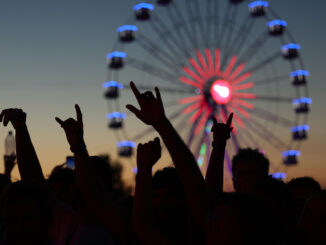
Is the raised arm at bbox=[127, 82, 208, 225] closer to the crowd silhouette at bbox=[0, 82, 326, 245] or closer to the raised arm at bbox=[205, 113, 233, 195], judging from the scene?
the crowd silhouette at bbox=[0, 82, 326, 245]

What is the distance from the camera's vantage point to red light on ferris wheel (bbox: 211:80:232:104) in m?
24.1

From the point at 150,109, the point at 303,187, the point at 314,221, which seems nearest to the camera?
the point at 314,221

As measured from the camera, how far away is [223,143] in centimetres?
408

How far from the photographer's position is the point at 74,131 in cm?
390

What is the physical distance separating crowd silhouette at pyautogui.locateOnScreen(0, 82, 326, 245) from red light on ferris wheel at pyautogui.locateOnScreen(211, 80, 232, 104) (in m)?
19.6

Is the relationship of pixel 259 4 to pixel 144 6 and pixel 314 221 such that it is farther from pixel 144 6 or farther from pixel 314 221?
pixel 314 221

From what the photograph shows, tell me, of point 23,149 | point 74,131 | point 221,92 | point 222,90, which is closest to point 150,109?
point 74,131

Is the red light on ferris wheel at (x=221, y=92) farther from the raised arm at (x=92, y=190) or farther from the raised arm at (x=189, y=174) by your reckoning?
the raised arm at (x=189, y=174)

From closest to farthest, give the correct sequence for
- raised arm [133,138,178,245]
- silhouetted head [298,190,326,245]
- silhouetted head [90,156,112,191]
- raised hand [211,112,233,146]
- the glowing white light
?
silhouetted head [298,190,326,245] < raised arm [133,138,178,245] < silhouetted head [90,156,112,191] < raised hand [211,112,233,146] < the glowing white light

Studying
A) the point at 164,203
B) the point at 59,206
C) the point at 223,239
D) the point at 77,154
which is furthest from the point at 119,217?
the point at 223,239

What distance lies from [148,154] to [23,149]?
1.37m

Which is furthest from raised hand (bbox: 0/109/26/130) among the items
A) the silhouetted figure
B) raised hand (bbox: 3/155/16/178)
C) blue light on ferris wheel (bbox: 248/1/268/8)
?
blue light on ferris wheel (bbox: 248/1/268/8)

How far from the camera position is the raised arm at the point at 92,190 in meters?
3.46

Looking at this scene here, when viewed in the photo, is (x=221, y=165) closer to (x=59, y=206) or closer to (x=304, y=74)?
(x=59, y=206)
